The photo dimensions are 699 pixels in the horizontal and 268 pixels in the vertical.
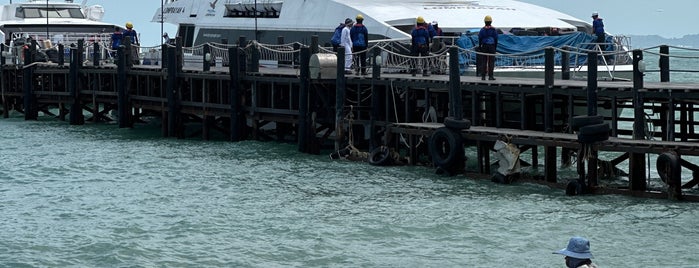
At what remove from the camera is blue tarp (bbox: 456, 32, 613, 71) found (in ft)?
114

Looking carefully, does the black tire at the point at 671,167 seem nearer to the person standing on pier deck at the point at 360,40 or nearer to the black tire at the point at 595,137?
the black tire at the point at 595,137

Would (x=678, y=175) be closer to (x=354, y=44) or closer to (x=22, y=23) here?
(x=354, y=44)

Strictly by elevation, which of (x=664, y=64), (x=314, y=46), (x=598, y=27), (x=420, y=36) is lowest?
(x=664, y=64)

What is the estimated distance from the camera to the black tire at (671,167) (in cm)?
2401

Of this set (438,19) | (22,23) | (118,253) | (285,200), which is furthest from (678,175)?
(22,23)

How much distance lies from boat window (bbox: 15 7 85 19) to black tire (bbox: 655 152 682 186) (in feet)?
126

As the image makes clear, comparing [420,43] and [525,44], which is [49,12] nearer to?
[525,44]

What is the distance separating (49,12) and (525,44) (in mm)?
28708

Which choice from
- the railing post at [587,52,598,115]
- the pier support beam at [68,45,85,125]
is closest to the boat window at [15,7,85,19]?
the pier support beam at [68,45,85,125]

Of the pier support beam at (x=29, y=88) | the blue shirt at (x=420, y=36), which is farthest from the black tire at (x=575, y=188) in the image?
the pier support beam at (x=29, y=88)

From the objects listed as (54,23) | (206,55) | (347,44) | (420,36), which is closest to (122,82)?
(206,55)

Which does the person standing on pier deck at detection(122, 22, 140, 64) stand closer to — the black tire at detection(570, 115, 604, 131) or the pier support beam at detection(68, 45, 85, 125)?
the pier support beam at detection(68, 45, 85, 125)

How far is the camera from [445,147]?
28641mm

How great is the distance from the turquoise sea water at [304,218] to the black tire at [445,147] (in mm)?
366
